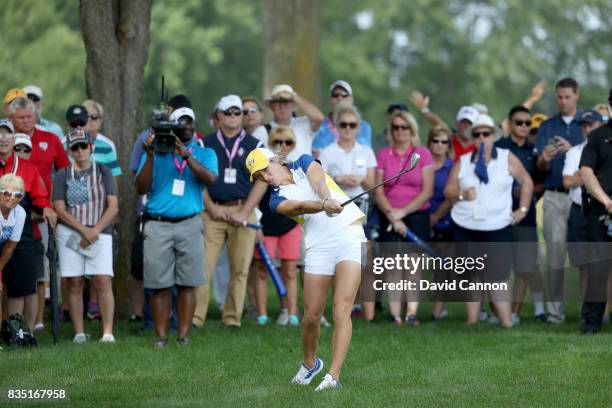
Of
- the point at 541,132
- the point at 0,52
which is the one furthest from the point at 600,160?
the point at 0,52

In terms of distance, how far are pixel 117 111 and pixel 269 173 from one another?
17.1ft

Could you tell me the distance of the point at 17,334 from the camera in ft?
42.5

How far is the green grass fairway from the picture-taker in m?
10.4

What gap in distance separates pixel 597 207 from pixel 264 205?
3.79 metres

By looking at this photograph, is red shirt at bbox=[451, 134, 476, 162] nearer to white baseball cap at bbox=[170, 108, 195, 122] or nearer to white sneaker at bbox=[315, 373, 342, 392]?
white baseball cap at bbox=[170, 108, 195, 122]

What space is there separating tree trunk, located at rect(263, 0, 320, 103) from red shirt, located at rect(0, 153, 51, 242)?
42.0ft

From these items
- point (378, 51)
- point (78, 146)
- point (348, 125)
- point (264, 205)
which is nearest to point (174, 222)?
point (78, 146)

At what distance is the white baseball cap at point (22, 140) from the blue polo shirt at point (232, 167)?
2025mm

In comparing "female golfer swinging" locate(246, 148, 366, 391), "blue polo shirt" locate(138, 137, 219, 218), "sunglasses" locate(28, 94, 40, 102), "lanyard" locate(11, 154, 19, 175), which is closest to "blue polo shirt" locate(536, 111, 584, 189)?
"blue polo shirt" locate(138, 137, 219, 218)

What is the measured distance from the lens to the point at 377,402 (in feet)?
33.3

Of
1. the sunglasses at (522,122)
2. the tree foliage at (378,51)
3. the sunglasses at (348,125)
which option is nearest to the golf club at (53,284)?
the sunglasses at (348,125)

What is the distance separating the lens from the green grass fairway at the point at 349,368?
10406mm

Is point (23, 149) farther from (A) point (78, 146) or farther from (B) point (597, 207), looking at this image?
(B) point (597, 207)

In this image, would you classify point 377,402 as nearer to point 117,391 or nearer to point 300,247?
point 117,391
